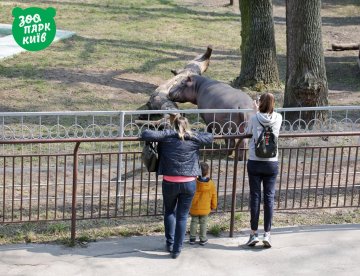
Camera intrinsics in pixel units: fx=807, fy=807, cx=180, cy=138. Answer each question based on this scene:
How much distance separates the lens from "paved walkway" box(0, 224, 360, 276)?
706 cm

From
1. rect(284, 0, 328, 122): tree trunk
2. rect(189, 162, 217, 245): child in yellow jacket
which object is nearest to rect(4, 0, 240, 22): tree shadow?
rect(284, 0, 328, 122): tree trunk

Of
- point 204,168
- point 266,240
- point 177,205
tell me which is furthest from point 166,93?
point 177,205

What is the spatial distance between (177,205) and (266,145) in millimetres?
985

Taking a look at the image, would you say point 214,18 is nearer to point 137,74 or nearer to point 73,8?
point 73,8

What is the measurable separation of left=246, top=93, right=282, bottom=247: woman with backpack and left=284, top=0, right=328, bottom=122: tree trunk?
498 centimetres

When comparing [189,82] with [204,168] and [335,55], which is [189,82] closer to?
[204,168]

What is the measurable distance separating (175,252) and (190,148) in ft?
3.18

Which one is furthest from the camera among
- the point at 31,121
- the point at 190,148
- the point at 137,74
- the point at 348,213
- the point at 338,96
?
the point at 137,74

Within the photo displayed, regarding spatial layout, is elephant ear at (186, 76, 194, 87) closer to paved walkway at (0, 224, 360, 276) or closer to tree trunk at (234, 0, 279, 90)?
tree trunk at (234, 0, 279, 90)

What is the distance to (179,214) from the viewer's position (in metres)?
7.25

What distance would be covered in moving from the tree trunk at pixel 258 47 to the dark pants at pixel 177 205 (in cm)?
830

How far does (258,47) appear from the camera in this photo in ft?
50.5

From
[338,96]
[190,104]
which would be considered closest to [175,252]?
[190,104]

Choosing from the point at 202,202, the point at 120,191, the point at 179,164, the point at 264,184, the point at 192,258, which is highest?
the point at 179,164
